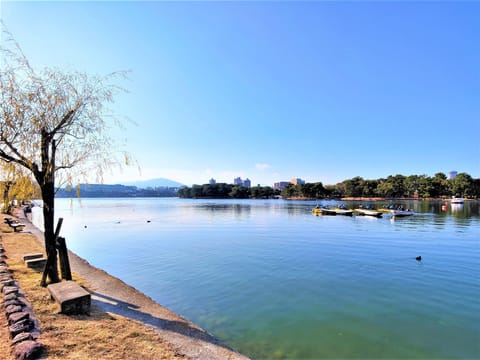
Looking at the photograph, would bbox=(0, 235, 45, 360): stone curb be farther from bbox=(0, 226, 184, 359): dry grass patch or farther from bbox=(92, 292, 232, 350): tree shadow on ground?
bbox=(92, 292, 232, 350): tree shadow on ground

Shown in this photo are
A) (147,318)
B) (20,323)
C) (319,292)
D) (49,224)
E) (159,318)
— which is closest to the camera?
(20,323)

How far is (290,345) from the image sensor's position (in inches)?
254

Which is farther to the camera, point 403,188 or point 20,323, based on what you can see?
point 403,188

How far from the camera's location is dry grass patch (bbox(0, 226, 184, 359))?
4.41 metres

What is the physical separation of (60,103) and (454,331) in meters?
13.1

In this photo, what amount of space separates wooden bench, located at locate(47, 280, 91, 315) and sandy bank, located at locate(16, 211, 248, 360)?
0.75 meters

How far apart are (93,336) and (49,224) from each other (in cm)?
416

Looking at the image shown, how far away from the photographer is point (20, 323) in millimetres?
4793

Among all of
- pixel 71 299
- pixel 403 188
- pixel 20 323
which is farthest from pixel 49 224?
pixel 403 188

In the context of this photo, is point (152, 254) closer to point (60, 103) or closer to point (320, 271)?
point (320, 271)

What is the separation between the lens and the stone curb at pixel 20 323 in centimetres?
406

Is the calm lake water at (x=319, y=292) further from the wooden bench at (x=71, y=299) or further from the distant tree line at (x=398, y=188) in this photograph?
the distant tree line at (x=398, y=188)

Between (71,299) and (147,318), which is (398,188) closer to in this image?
(147,318)

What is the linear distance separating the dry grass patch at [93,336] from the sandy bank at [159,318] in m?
0.29
